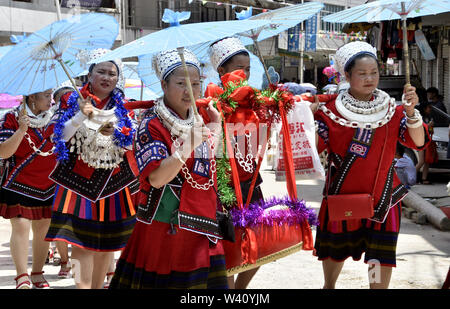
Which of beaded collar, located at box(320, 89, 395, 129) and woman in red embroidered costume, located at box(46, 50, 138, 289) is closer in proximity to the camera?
beaded collar, located at box(320, 89, 395, 129)

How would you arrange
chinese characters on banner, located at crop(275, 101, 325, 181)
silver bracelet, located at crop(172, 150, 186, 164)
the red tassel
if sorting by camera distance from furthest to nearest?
chinese characters on banner, located at crop(275, 101, 325, 181) → the red tassel → silver bracelet, located at crop(172, 150, 186, 164)

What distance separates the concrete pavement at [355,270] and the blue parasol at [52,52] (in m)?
2.24

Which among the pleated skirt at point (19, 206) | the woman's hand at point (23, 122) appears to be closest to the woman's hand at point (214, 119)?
the woman's hand at point (23, 122)

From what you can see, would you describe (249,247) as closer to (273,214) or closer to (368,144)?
(273,214)

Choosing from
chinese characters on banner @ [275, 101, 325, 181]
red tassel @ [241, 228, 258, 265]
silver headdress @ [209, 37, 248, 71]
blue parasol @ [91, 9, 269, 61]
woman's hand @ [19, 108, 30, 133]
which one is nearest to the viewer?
blue parasol @ [91, 9, 269, 61]

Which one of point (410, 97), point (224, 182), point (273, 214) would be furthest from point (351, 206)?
point (224, 182)

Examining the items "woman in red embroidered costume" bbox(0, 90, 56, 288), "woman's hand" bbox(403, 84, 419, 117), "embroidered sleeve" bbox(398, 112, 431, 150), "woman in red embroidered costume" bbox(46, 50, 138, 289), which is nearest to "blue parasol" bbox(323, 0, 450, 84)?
"woman's hand" bbox(403, 84, 419, 117)

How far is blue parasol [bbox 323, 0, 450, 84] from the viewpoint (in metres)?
4.35

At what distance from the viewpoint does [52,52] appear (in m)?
4.27

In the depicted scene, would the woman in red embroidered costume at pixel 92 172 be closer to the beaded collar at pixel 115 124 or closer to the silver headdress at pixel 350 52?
the beaded collar at pixel 115 124

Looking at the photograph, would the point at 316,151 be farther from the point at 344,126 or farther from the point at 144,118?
the point at 144,118

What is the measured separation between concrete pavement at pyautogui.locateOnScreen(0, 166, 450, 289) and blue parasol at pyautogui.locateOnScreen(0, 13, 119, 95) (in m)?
2.24

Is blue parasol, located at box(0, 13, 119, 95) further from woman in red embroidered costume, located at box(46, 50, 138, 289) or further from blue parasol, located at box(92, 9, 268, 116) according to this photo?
blue parasol, located at box(92, 9, 268, 116)

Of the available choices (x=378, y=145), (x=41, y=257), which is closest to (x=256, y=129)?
(x=378, y=145)
